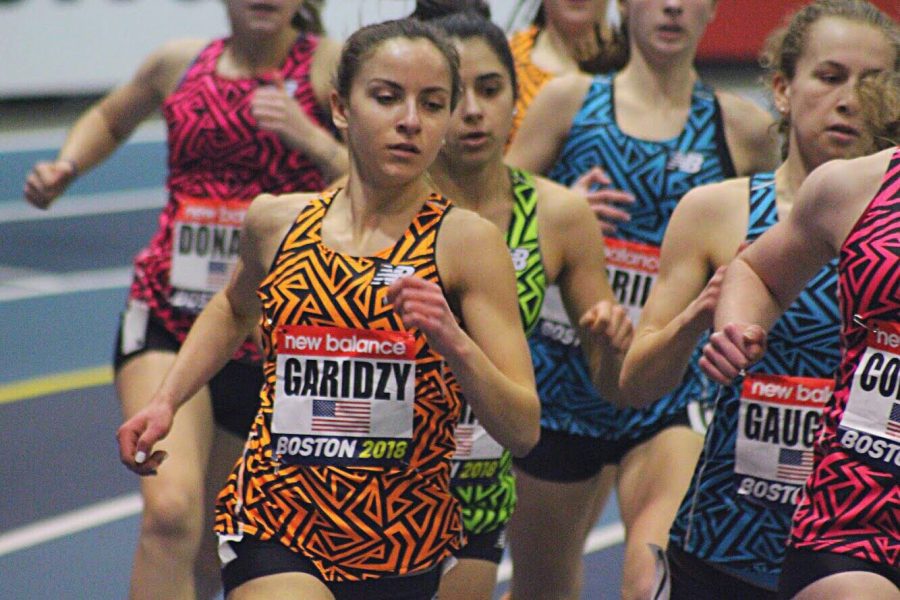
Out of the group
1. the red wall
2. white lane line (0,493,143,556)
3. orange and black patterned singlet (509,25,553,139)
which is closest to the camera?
orange and black patterned singlet (509,25,553,139)

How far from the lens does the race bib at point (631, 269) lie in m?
4.71

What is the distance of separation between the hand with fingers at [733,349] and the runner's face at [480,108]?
1.21 metres

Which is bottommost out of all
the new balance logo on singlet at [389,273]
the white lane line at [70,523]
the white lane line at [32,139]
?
the white lane line at [32,139]

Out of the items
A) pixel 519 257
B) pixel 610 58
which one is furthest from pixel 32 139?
pixel 519 257

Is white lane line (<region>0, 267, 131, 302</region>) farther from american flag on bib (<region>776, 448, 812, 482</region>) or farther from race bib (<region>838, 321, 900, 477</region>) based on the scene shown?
race bib (<region>838, 321, 900, 477</region>)

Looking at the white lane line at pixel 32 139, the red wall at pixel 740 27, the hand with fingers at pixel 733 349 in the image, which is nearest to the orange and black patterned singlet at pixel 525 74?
the hand with fingers at pixel 733 349

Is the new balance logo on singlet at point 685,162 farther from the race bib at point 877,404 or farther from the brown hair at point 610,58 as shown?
the race bib at point 877,404

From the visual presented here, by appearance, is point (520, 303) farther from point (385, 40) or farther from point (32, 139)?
point (32, 139)

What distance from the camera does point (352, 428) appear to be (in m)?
3.29

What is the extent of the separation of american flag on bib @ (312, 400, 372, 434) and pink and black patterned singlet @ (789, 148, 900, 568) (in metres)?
0.86

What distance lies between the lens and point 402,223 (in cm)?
339

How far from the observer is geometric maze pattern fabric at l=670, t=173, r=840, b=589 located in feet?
11.9

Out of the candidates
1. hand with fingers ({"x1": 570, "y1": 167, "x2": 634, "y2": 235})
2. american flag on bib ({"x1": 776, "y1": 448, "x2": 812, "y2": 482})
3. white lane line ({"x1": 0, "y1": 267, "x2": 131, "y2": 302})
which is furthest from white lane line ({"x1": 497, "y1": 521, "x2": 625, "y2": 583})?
white lane line ({"x1": 0, "y1": 267, "x2": 131, "y2": 302})

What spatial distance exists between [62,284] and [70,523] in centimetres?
420
